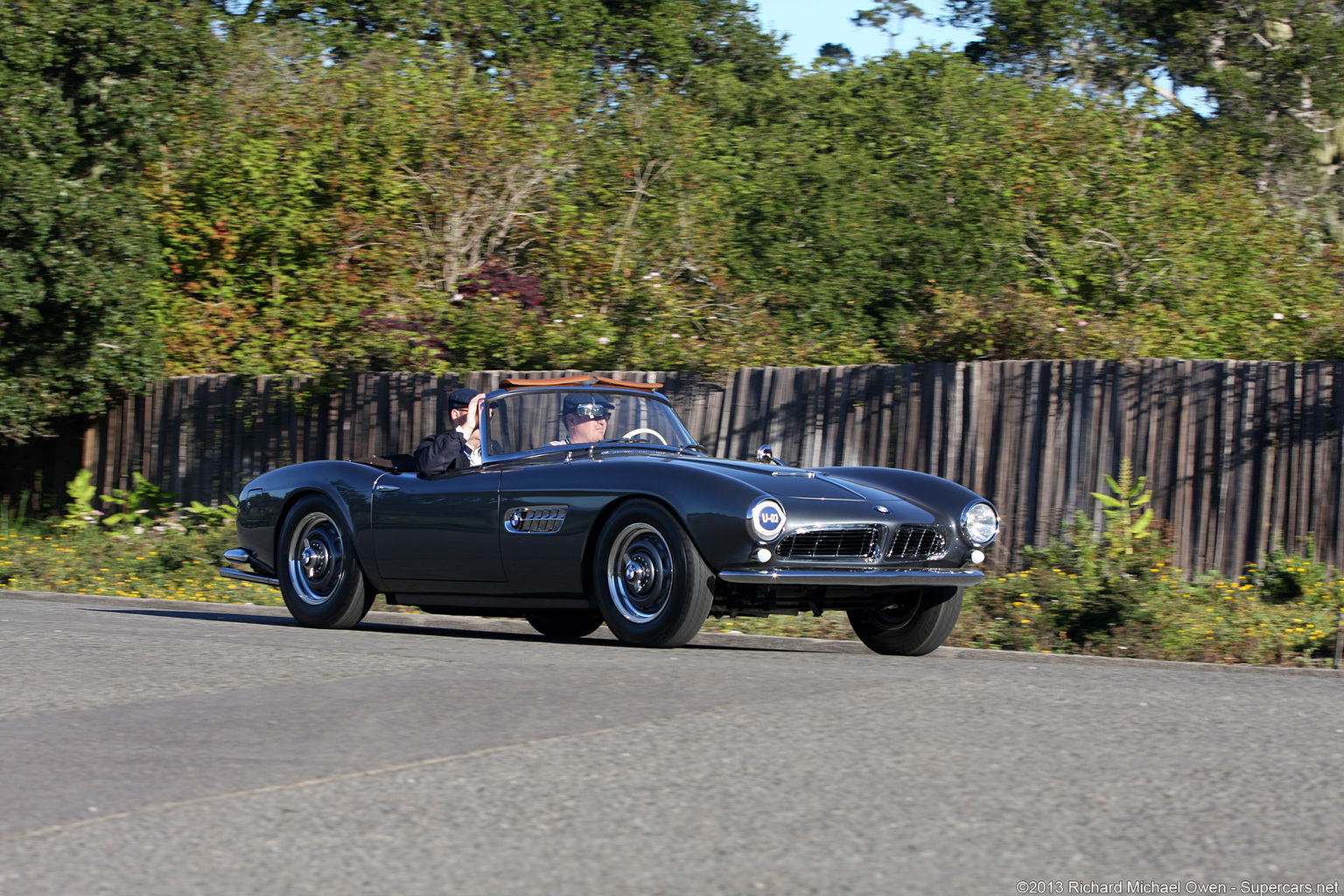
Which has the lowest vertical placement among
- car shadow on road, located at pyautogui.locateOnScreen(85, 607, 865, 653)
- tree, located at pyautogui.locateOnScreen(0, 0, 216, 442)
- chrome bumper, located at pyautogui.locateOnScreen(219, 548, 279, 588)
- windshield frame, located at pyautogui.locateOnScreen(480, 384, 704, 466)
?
car shadow on road, located at pyautogui.locateOnScreen(85, 607, 865, 653)

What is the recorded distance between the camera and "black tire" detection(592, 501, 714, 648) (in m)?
7.29

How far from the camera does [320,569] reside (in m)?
9.38

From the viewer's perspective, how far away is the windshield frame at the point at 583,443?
8.55 meters

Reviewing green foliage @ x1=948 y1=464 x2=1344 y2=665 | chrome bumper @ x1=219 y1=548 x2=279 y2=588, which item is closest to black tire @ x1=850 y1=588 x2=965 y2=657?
green foliage @ x1=948 y1=464 x2=1344 y2=665

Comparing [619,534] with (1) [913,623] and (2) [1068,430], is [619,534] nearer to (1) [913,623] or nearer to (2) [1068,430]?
(1) [913,623]

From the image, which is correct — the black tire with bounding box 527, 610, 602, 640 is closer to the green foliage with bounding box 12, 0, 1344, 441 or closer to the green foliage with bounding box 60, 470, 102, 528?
the green foliage with bounding box 12, 0, 1344, 441

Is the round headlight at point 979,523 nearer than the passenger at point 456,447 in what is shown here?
Yes

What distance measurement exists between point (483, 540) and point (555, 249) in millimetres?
12225

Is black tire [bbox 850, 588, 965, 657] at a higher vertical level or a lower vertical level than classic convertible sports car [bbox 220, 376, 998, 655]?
lower

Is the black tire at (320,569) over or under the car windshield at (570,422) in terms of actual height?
under

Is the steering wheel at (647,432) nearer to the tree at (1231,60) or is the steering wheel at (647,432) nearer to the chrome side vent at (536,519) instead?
the chrome side vent at (536,519)

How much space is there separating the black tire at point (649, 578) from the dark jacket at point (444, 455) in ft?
4.53

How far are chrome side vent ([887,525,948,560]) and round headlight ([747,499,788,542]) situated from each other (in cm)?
66

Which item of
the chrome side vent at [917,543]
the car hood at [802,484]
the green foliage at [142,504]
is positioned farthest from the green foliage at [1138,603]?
the green foliage at [142,504]
